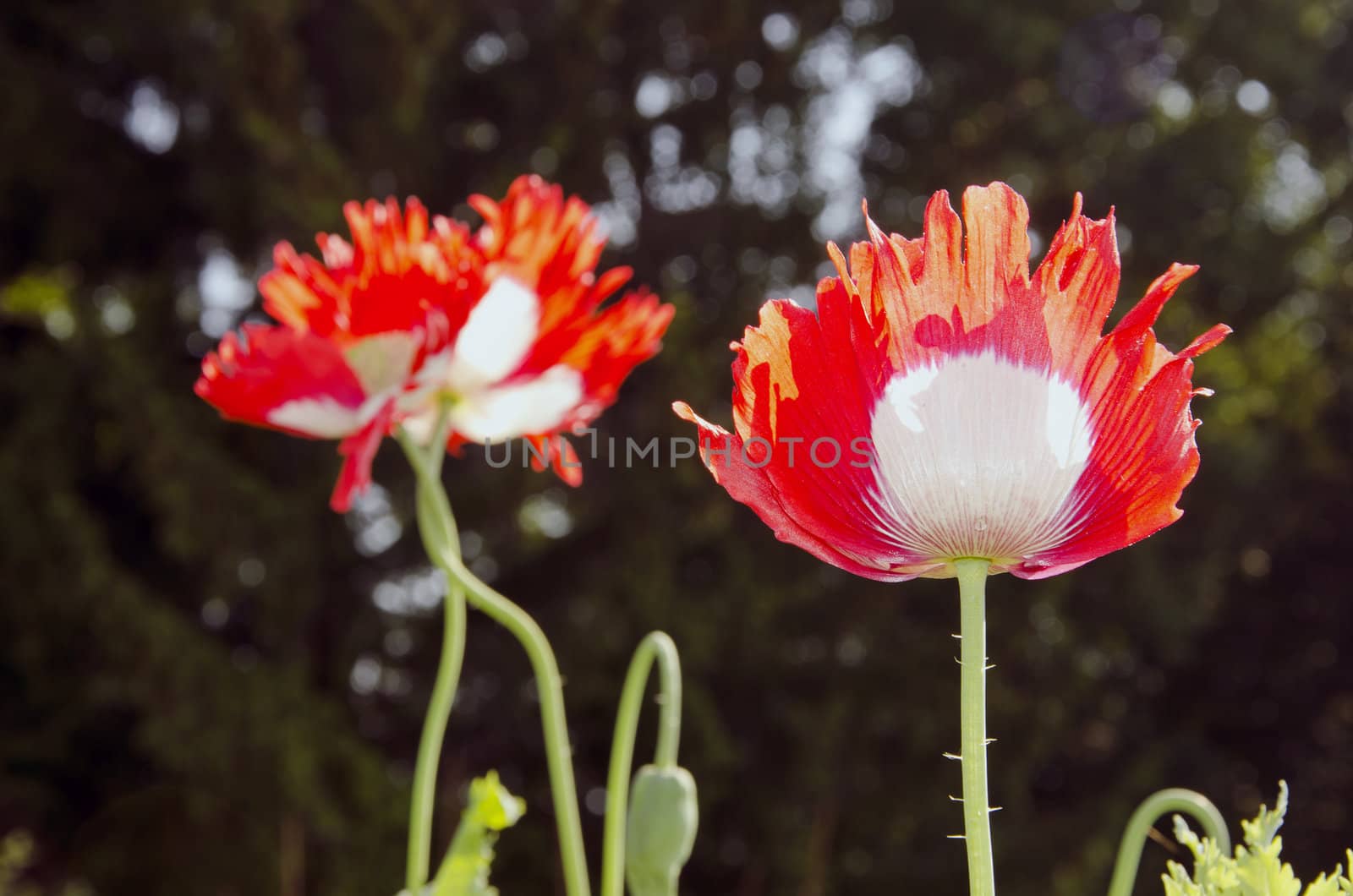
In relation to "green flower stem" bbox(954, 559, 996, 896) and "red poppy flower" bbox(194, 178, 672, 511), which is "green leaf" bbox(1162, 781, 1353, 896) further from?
"red poppy flower" bbox(194, 178, 672, 511)

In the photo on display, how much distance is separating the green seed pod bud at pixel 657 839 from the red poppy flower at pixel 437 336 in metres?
0.16

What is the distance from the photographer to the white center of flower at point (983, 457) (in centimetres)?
34

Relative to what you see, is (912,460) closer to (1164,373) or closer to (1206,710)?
(1164,373)

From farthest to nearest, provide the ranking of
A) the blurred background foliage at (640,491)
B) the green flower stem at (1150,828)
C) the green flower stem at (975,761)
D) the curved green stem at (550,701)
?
the blurred background foliage at (640,491), the curved green stem at (550,701), the green flower stem at (1150,828), the green flower stem at (975,761)

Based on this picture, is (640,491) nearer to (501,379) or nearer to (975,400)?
(501,379)

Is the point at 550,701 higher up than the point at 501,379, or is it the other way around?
the point at 501,379

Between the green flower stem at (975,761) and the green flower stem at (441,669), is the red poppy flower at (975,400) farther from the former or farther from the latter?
the green flower stem at (441,669)

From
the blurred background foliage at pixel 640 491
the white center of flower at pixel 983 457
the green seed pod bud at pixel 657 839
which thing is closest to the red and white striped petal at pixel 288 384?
the green seed pod bud at pixel 657 839

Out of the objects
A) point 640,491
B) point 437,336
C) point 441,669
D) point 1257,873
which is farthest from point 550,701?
point 640,491

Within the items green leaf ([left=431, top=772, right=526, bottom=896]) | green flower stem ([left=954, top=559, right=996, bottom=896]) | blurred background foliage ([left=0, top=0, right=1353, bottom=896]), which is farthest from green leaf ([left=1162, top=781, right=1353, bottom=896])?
blurred background foliage ([left=0, top=0, right=1353, bottom=896])

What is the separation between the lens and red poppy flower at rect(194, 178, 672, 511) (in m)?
0.60

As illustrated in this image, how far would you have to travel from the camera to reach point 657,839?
1.77 feet

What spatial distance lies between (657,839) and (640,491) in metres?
3.02

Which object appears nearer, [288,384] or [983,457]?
[983,457]
